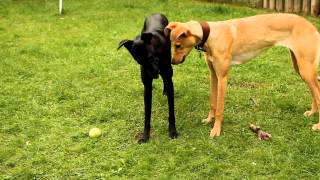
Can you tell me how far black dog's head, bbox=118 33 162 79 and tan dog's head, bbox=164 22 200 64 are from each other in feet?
0.73

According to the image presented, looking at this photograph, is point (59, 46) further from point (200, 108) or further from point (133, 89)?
point (200, 108)

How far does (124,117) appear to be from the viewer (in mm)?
6785

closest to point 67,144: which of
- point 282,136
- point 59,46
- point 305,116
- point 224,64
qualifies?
point 224,64

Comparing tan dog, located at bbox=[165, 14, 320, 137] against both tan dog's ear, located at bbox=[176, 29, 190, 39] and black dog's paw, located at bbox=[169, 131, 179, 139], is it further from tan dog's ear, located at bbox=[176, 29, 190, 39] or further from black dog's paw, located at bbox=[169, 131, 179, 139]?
black dog's paw, located at bbox=[169, 131, 179, 139]

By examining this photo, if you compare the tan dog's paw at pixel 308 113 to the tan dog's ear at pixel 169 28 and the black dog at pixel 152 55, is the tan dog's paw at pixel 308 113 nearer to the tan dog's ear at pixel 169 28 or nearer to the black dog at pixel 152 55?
the black dog at pixel 152 55

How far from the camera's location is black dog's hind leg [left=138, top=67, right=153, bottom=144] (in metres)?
5.71

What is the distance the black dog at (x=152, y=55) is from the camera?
17.2ft

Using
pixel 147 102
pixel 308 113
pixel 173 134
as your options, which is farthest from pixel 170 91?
pixel 308 113

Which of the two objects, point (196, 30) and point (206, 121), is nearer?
point (196, 30)

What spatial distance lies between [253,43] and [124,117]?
1.91m

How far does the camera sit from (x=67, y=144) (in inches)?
241

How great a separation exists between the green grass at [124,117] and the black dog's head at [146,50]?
1.03m

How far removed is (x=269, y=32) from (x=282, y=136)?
1.21m

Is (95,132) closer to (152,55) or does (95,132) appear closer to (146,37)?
(152,55)
